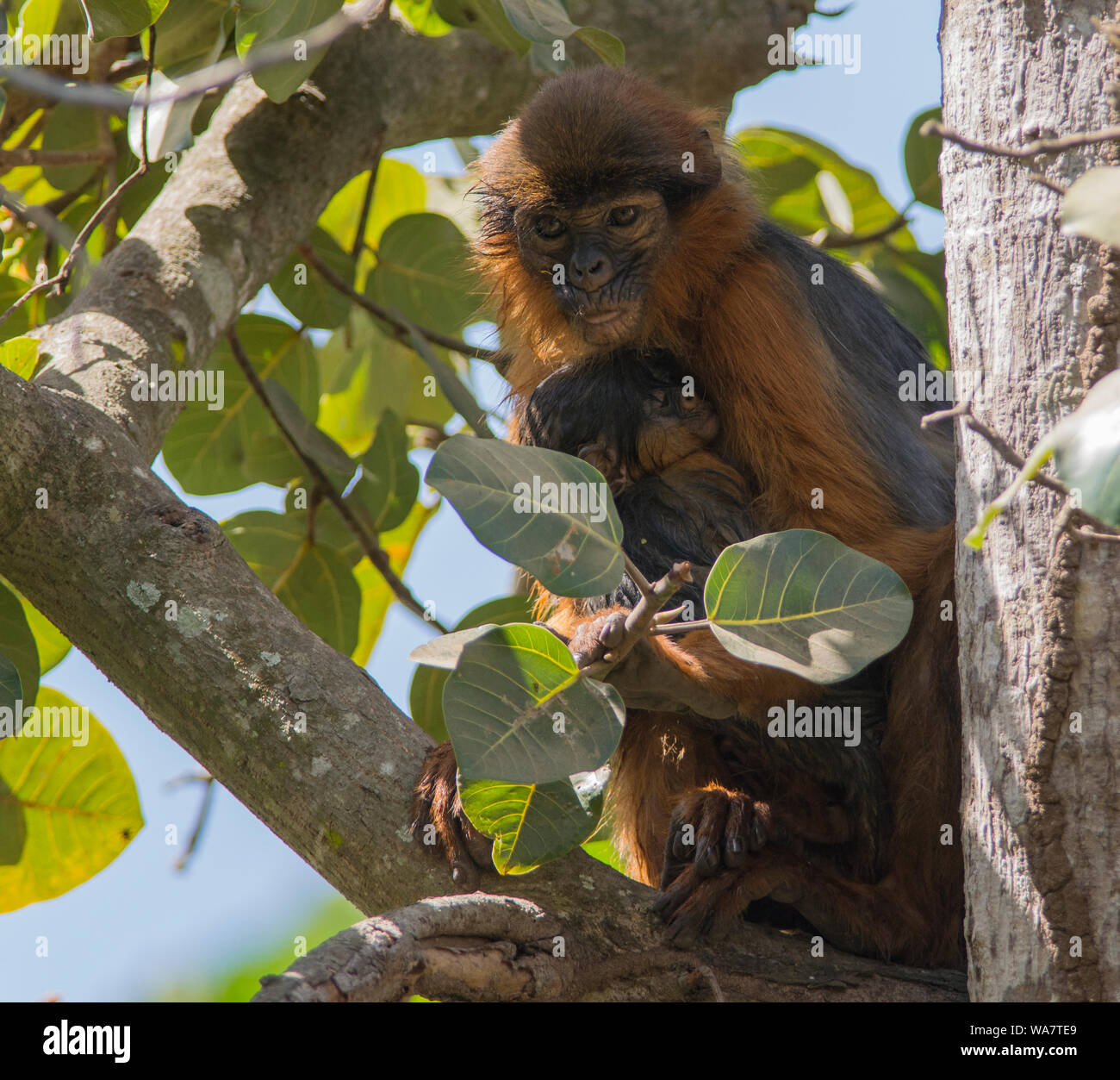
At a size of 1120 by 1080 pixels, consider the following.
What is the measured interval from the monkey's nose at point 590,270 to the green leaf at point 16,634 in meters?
2.18

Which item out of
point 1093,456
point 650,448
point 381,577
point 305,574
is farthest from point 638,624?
point 381,577

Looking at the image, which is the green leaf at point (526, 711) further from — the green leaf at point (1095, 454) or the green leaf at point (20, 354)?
the green leaf at point (20, 354)

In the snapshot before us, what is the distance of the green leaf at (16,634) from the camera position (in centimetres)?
380

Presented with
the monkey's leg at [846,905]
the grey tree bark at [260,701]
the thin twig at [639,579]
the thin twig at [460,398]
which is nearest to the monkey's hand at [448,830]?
the grey tree bark at [260,701]

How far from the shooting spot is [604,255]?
4.51 m

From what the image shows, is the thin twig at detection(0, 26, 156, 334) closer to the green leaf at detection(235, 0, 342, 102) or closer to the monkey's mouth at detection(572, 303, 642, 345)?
the green leaf at detection(235, 0, 342, 102)

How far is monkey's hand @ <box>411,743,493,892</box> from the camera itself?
10.2ft

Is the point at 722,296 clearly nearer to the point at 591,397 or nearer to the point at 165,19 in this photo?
the point at 591,397

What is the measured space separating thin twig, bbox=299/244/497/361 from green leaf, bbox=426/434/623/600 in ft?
9.62

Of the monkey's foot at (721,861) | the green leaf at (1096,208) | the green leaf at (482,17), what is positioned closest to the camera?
the green leaf at (1096,208)

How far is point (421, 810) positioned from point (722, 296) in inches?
89.4

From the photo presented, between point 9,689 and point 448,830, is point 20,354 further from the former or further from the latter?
point 448,830

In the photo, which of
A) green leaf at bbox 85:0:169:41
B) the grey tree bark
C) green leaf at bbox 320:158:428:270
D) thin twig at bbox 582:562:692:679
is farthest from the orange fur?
green leaf at bbox 320:158:428:270

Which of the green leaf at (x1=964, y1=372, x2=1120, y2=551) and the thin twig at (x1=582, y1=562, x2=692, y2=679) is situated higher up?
the green leaf at (x1=964, y1=372, x2=1120, y2=551)
